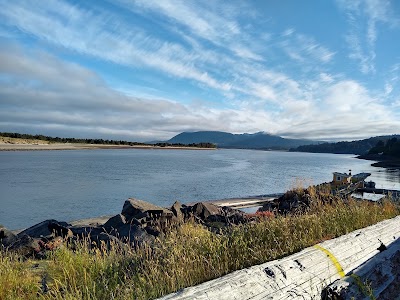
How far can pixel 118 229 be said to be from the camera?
13031mm

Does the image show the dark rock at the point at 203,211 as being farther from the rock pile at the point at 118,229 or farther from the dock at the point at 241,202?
the dock at the point at 241,202

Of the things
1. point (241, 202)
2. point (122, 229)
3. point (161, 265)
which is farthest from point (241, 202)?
point (161, 265)

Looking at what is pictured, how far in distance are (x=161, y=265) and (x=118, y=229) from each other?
24.5 ft

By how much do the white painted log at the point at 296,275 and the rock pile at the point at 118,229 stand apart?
13.7ft

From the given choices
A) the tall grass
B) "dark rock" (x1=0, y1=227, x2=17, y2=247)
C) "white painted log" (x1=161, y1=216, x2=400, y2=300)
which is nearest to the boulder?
"dark rock" (x1=0, y1=227, x2=17, y2=247)

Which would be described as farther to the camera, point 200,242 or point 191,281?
point 200,242

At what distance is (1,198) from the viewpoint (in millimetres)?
30797

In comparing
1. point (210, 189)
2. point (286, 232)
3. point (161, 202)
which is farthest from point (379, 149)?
point (286, 232)

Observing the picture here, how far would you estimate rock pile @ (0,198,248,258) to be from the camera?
10930 mm

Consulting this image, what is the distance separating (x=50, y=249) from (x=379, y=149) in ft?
650

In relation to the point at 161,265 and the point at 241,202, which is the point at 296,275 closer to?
the point at 161,265

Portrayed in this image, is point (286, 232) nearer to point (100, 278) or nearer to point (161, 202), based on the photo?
point (100, 278)

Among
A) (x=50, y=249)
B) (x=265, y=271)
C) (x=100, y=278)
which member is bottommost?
(x=50, y=249)

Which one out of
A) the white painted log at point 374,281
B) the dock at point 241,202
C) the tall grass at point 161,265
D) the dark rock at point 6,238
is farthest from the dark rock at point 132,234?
the dock at point 241,202
